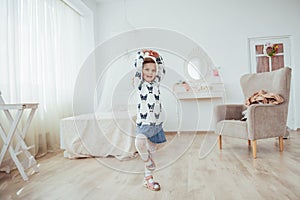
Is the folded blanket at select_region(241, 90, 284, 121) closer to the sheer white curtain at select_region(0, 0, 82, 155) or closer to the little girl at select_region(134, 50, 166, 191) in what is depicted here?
the little girl at select_region(134, 50, 166, 191)

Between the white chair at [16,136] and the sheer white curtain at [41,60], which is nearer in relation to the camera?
the white chair at [16,136]

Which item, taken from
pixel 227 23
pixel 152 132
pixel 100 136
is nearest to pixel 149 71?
pixel 152 132

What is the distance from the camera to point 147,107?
5.82 feet

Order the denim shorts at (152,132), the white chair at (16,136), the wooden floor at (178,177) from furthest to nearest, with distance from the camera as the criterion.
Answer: the white chair at (16,136) → the denim shorts at (152,132) → the wooden floor at (178,177)

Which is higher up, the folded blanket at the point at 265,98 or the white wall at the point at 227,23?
the white wall at the point at 227,23

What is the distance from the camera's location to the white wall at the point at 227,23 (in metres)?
4.43

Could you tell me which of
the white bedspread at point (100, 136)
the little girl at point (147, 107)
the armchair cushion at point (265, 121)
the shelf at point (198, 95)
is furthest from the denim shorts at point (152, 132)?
the shelf at point (198, 95)

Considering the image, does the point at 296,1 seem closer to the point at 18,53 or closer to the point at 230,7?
the point at 230,7

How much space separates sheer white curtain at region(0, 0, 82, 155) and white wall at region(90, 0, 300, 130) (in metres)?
1.05

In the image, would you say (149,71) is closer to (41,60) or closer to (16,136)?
(16,136)

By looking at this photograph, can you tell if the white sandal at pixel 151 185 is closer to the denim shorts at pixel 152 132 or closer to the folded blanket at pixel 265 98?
the denim shorts at pixel 152 132

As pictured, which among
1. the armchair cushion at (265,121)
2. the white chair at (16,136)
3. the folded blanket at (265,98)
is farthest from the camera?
the folded blanket at (265,98)

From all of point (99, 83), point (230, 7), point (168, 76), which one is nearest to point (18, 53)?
point (99, 83)

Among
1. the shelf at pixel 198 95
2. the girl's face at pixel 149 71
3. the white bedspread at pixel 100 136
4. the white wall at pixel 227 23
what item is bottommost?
the white bedspread at pixel 100 136
